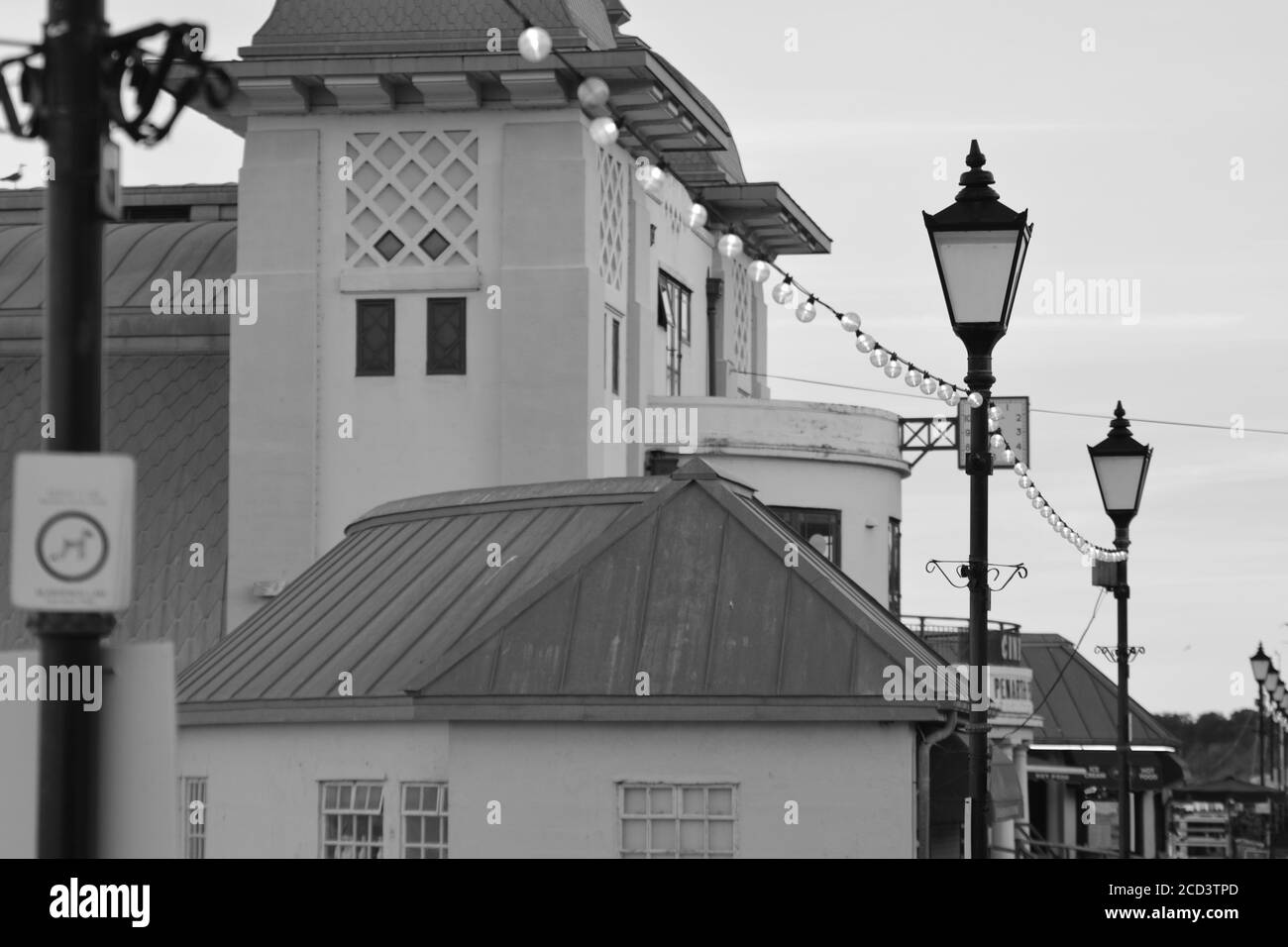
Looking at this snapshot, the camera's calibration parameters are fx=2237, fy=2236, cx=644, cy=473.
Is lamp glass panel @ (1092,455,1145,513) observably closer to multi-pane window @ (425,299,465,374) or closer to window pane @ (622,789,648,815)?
window pane @ (622,789,648,815)

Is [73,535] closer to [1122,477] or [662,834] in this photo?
[662,834]

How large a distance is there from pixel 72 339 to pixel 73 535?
619mm

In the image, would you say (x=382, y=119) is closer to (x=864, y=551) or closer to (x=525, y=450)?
(x=525, y=450)

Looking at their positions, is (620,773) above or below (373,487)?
below

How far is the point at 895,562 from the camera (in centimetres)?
3597

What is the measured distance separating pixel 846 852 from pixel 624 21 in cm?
3004

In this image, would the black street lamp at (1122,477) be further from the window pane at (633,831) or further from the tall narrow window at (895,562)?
the tall narrow window at (895,562)

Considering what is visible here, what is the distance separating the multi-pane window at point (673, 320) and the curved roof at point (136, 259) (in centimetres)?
719

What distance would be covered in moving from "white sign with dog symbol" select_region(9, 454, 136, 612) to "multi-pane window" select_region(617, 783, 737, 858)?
10.6 metres

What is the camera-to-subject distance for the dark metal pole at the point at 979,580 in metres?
12.8

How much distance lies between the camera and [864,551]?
34969mm

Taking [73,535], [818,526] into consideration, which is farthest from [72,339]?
[818,526]

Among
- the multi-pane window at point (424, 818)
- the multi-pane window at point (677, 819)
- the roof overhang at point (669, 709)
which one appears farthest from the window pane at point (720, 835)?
the multi-pane window at point (424, 818)
